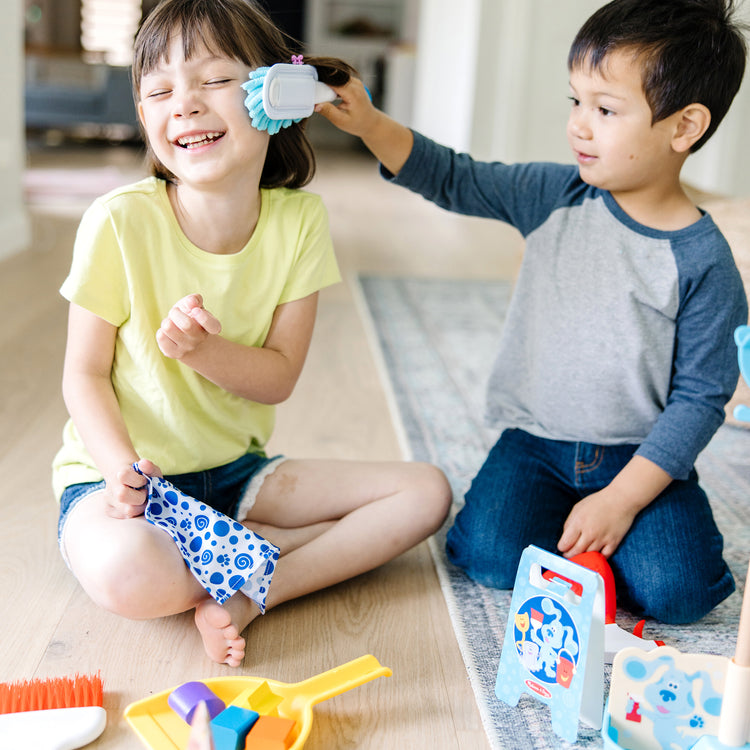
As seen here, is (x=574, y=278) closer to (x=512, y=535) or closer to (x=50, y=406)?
(x=512, y=535)

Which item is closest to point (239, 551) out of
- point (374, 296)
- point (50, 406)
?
point (50, 406)

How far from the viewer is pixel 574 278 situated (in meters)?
1.04

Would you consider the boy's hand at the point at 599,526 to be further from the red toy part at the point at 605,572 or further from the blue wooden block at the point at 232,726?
the blue wooden block at the point at 232,726

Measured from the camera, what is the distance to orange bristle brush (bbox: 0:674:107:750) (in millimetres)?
683

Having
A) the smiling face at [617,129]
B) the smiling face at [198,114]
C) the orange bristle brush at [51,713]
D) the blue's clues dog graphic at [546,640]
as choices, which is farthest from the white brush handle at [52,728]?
the smiling face at [617,129]

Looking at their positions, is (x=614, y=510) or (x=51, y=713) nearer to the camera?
(x=51, y=713)

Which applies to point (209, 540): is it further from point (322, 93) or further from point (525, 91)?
point (525, 91)

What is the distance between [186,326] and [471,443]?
28.2 inches

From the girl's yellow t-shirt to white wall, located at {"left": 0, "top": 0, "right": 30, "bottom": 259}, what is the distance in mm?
1758

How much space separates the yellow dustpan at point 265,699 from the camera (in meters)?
0.69

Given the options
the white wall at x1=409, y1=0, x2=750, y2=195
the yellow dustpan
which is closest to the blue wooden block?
the yellow dustpan

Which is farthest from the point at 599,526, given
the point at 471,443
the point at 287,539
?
the point at 471,443

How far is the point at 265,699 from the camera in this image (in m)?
0.73

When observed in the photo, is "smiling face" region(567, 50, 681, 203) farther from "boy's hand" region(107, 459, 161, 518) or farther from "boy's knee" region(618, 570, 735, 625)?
"boy's hand" region(107, 459, 161, 518)
